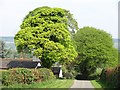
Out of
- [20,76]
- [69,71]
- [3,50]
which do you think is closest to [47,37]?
[20,76]

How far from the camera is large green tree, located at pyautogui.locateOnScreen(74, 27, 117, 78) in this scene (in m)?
64.1

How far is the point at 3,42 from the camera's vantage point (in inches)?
3770

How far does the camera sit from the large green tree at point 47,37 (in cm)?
4616

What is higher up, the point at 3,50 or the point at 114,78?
the point at 114,78

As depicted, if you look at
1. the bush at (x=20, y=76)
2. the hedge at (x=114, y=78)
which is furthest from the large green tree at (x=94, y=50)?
the hedge at (x=114, y=78)

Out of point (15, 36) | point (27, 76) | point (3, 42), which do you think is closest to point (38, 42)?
point (15, 36)

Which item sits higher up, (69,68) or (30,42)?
(30,42)

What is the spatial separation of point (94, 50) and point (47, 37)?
19687 mm

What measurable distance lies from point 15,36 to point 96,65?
21608mm

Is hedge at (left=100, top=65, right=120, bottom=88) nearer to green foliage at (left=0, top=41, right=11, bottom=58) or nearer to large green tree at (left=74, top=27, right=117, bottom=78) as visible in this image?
large green tree at (left=74, top=27, right=117, bottom=78)

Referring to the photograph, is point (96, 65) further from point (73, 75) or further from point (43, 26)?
point (43, 26)

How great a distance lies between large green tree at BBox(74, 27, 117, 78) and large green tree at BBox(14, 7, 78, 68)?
50.3 feet

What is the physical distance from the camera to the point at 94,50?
6450 cm

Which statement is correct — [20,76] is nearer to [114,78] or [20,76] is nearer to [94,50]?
[114,78]
